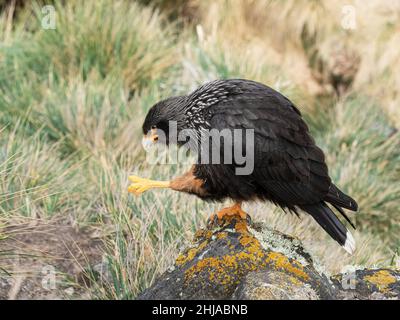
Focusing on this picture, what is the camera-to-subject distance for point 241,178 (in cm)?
394

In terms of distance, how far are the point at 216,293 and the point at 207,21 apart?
676cm

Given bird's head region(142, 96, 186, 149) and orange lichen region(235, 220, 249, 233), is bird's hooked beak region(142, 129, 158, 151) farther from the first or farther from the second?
orange lichen region(235, 220, 249, 233)

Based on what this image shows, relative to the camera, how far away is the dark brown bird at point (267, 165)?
155 inches

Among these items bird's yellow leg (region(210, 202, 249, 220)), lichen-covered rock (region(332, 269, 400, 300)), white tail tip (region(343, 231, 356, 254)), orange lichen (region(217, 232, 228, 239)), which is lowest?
lichen-covered rock (region(332, 269, 400, 300))

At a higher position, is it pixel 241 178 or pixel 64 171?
pixel 241 178

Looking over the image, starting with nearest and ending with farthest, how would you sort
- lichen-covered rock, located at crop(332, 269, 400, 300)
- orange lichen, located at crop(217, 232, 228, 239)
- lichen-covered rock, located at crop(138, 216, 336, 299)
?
lichen-covered rock, located at crop(138, 216, 336, 299)
lichen-covered rock, located at crop(332, 269, 400, 300)
orange lichen, located at crop(217, 232, 228, 239)

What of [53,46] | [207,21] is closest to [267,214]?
[53,46]

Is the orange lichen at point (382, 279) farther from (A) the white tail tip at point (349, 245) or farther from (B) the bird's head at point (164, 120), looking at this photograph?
(B) the bird's head at point (164, 120)

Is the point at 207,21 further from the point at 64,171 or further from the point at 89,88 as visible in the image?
the point at 64,171

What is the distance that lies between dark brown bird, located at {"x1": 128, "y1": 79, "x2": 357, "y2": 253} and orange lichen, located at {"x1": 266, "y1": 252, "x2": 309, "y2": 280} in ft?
1.41

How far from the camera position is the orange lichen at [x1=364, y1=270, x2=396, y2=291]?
3695 mm

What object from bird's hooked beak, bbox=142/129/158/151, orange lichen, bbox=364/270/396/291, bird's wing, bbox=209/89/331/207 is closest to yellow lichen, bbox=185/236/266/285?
bird's wing, bbox=209/89/331/207

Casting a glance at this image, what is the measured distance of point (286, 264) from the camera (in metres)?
3.56

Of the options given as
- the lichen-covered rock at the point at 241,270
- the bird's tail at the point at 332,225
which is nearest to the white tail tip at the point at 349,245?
the bird's tail at the point at 332,225
